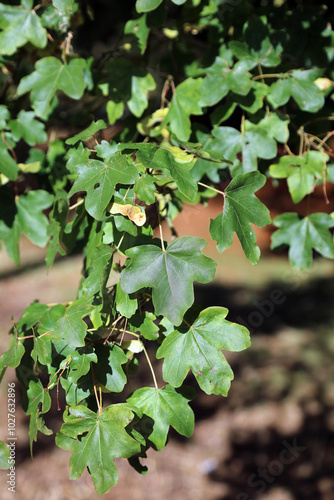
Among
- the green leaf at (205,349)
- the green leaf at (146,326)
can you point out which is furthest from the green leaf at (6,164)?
the green leaf at (205,349)

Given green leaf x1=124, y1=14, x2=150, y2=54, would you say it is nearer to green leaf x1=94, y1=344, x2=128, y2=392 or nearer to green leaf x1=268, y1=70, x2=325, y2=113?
green leaf x1=268, y1=70, x2=325, y2=113

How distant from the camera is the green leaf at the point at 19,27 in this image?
161 centimetres

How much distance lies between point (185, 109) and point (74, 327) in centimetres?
83

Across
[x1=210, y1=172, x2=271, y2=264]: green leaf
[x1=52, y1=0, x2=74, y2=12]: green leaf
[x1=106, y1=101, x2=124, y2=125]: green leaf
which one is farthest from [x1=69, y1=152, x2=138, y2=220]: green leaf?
[x1=106, y1=101, x2=124, y2=125]: green leaf

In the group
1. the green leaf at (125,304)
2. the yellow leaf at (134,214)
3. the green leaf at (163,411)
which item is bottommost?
the green leaf at (163,411)

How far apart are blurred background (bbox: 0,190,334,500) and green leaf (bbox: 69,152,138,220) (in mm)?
974

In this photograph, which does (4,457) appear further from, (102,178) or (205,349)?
(102,178)

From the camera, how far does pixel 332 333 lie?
13.4 ft

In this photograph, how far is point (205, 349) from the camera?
3.76 ft

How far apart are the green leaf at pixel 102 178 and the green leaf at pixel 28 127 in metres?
0.65

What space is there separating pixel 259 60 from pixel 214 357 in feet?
3.25

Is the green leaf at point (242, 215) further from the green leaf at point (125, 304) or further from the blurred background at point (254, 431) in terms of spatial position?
the blurred background at point (254, 431)

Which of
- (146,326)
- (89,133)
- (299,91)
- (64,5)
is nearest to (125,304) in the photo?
(146,326)

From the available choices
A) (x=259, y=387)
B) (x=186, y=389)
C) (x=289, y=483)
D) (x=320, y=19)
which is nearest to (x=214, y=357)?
(x=186, y=389)
